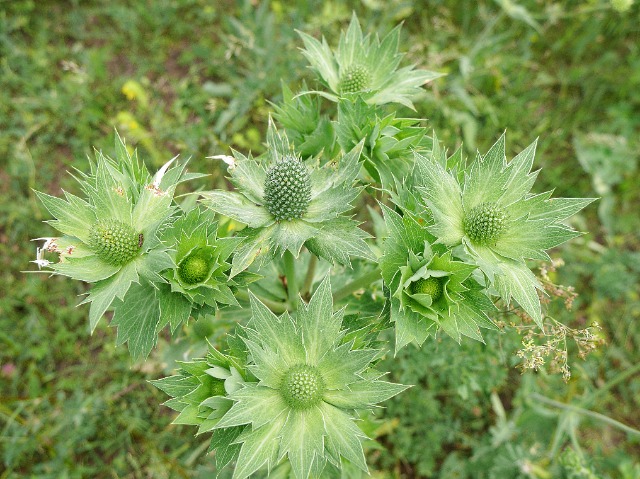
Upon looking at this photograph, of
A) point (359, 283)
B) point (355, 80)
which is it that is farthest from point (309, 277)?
point (355, 80)

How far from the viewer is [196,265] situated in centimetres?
175

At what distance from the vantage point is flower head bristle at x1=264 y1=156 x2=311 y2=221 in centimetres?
176

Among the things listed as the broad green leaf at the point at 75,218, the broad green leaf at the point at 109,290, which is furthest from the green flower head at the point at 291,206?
the broad green leaf at the point at 75,218

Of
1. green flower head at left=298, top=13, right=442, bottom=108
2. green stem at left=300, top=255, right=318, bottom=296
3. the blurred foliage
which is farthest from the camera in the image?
the blurred foliage

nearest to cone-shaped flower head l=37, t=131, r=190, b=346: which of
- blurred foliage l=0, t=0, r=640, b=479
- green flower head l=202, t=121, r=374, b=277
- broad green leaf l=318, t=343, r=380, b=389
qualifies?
green flower head l=202, t=121, r=374, b=277

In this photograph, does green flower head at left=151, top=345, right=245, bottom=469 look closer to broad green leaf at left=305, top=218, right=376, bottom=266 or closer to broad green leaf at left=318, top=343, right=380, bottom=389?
broad green leaf at left=318, top=343, right=380, bottom=389

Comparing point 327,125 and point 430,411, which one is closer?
point 327,125

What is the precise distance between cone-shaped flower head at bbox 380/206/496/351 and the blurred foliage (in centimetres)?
123

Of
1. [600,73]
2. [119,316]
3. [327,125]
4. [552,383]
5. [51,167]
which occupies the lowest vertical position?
[552,383]

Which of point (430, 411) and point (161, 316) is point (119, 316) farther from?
point (430, 411)

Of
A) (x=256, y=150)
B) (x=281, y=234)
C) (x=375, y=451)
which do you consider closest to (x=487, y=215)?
(x=281, y=234)

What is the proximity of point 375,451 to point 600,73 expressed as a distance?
12.5 ft

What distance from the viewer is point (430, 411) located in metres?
3.43

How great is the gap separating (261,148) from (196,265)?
2.61 m
